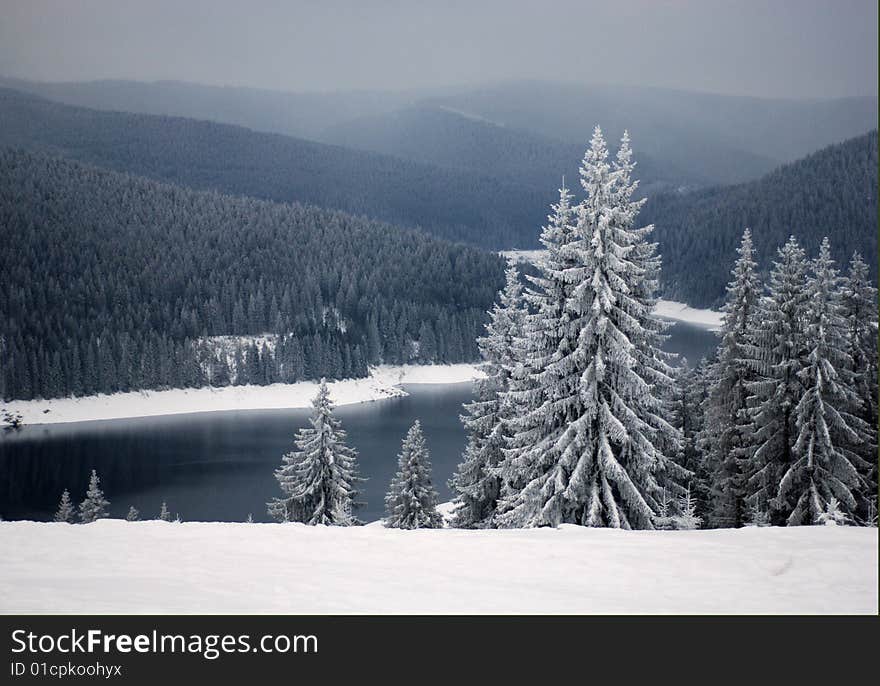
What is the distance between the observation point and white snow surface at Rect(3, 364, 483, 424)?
8381 cm

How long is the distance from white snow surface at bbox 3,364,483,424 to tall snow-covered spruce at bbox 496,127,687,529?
221 ft

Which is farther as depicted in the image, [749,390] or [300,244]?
[300,244]

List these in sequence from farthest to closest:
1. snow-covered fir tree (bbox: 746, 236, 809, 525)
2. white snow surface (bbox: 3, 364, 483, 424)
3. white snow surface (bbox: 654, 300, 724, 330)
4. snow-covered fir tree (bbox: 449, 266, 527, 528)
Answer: white snow surface (bbox: 654, 300, 724, 330) → white snow surface (bbox: 3, 364, 483, 424) → snow-covered fir tree (bbox: 449, 266, 527, 528) → snow-covered fir tree (bbox: 746, 236, 809, 525)

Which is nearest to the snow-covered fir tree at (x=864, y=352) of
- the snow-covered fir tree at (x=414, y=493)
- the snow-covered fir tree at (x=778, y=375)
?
the snow-covered fir tree at (x=778, y=375)

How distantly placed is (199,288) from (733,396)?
353ft

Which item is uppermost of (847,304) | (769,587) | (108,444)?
(847,304)

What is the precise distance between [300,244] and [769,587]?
135088 millimetres

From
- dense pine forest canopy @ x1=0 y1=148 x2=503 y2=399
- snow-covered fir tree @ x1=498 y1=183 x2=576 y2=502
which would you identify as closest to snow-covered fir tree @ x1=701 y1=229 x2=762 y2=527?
snow-covered fir tree @ x1=498 y1=183 x2=576 y2=502

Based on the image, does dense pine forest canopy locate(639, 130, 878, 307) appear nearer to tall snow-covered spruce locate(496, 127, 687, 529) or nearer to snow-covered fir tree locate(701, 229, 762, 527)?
snow-covered fir tree locate(701, 229, 762, 527)

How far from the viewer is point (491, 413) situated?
22531mm

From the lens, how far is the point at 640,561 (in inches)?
401

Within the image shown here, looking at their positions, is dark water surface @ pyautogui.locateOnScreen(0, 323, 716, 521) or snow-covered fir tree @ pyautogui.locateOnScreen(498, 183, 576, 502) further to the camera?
dark water surface @ pyautogui.locateOnScreen(0, 323, 716, 521)
